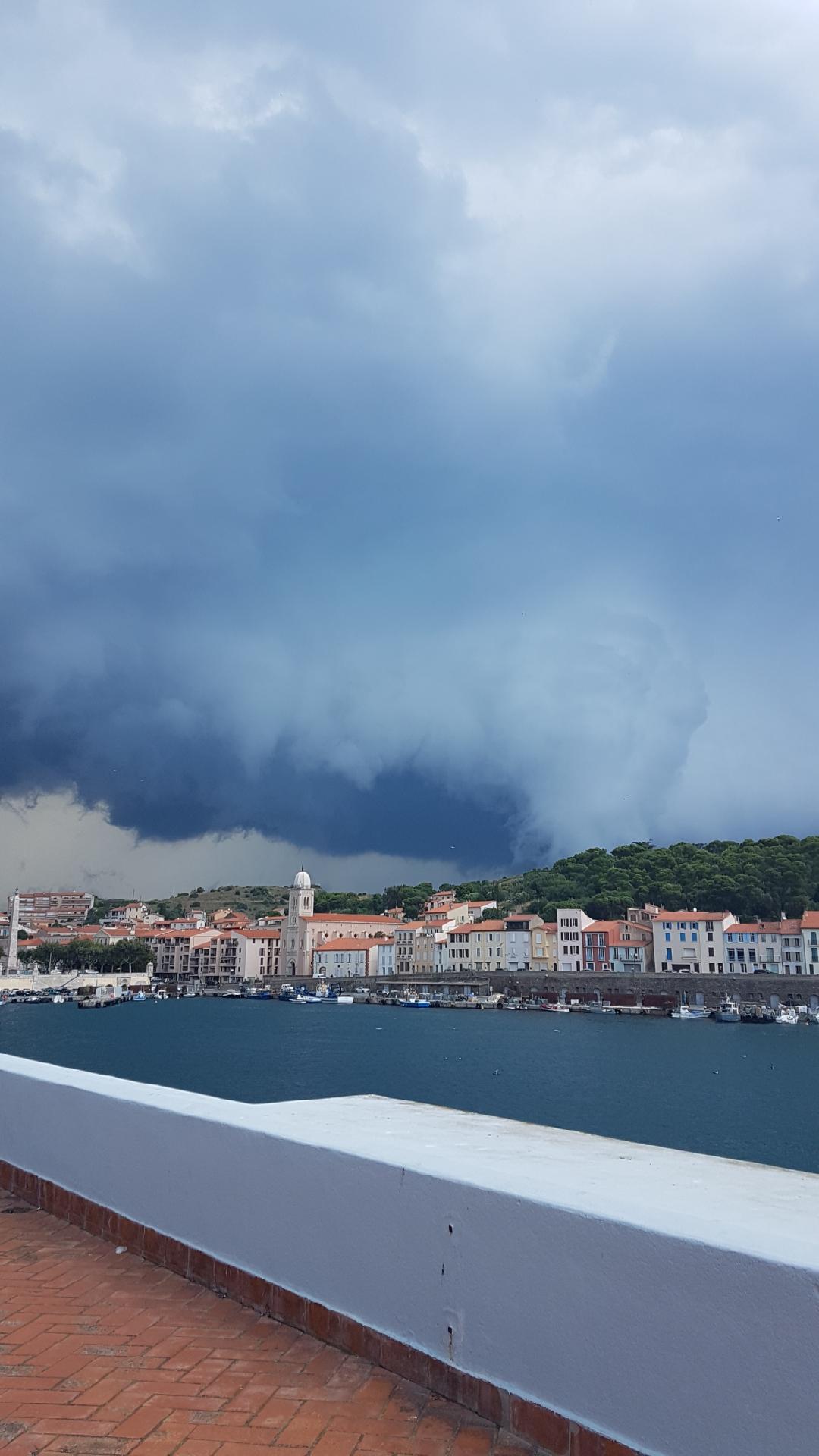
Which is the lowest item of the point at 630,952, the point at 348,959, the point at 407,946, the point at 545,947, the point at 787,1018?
the point at 787,1018

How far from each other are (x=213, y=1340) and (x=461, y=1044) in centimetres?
6646

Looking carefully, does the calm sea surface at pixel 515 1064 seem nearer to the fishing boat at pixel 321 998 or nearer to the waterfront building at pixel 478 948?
the waterfront building at pixel 478 948

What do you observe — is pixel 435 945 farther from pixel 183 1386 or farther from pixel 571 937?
pixel 183 1386

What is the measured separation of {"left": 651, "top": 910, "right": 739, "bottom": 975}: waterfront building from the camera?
97.1 metres

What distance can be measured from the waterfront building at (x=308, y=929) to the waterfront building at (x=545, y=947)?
2784 cm

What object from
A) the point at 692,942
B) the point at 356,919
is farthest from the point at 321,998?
the point at 692,942

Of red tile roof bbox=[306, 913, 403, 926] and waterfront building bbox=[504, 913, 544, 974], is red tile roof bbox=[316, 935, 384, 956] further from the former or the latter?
waterfront building bbox=[504, 913, 544, 974]

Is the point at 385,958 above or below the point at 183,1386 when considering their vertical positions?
below

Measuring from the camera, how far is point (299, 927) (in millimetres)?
135750

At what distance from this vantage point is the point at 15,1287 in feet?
13.8

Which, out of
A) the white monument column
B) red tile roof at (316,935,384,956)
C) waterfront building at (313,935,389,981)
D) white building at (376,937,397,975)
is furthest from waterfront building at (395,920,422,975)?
the white monument column

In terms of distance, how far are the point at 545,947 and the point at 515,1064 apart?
2171 inches

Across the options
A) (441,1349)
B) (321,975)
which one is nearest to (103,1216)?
(441,1349)

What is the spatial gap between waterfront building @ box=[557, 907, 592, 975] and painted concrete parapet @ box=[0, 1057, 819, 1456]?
105135 millimetres
